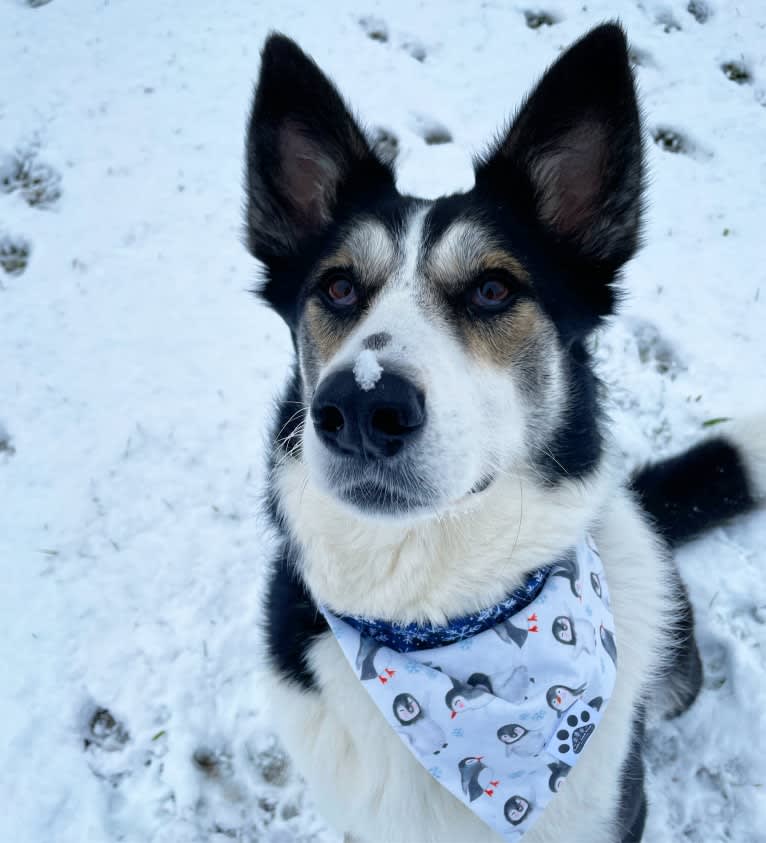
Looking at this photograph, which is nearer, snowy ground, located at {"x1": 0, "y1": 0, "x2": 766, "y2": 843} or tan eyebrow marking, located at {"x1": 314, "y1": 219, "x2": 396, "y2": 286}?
tan eyebrow marking, located at {"x1": 314, "y1": 219, "x2": 396, "y2": 286}

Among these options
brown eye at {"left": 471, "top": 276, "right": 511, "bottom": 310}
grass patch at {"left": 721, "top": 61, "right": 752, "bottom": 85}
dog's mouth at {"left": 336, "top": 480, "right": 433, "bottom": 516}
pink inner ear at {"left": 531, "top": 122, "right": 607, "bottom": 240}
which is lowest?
dog's mouth at {"left": 336, "top": 480, "right": 433, "bottom": 516}

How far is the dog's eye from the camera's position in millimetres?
1900

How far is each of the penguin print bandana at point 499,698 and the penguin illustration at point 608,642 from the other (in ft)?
0.29

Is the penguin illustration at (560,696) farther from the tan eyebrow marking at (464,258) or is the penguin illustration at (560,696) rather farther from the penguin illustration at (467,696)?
the tan eyebrow marking at (464,258)

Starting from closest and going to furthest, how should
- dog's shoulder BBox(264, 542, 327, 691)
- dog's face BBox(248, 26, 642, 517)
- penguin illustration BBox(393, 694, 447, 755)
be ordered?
dog's face BBox(248, 26, 642, 517) → penguin illustration BBox(393, 694, 447, 755) → dog's shoulder BBox(264, 542, 327, 691)

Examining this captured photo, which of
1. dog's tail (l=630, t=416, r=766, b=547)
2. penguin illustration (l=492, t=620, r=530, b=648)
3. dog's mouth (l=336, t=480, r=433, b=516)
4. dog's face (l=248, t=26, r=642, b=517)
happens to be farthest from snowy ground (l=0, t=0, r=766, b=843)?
dog's mouth (l=336, t=480, r=433, b=516)

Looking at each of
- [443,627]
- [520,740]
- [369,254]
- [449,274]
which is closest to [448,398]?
[449,274]

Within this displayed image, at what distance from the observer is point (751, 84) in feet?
18.3

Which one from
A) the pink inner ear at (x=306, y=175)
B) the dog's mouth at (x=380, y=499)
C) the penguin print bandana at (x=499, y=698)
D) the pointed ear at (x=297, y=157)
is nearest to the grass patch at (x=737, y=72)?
the pointed ear at (x=297, y=157)

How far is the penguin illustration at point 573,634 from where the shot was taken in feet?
6.22

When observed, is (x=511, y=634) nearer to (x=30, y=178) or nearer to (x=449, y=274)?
(x=449, y=274)

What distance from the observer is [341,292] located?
6.62ft

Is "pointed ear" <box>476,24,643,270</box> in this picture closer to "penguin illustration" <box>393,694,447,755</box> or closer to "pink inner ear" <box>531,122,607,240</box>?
"pink inner ear" <box>531,122,607,240</box>

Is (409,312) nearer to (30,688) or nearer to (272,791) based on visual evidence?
(272,791)
